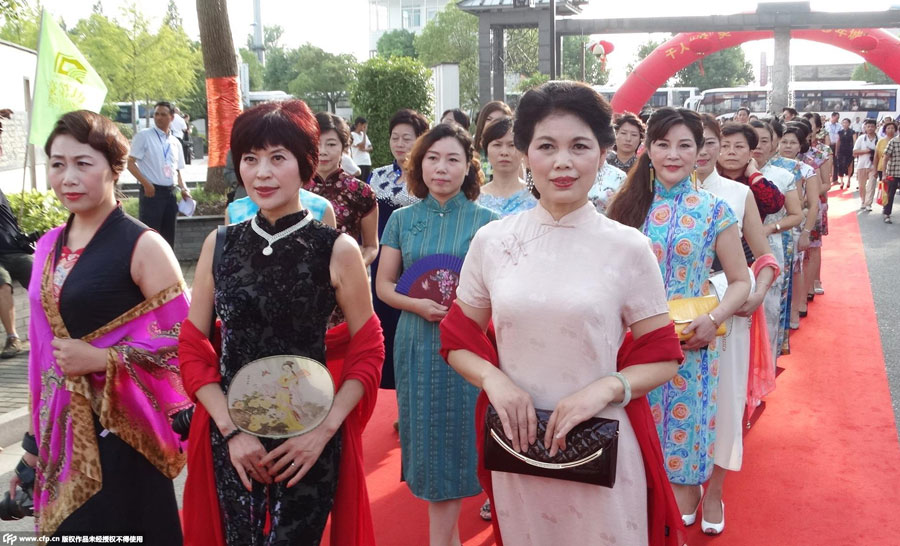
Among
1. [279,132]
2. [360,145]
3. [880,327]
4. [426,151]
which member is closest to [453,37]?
[360,145]

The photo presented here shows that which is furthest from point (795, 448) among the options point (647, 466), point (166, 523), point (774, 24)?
point (774, 24)

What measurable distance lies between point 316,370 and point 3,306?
5.50m

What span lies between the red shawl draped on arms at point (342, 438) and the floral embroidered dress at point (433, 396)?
3.85 ft

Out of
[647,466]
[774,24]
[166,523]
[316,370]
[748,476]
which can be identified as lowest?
[748,476]

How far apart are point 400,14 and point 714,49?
3126 inches

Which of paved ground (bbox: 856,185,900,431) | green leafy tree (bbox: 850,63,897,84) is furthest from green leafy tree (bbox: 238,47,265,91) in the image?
paved ground (bbox: 856,185,900,431)

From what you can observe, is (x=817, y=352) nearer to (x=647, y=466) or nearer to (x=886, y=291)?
(x=886, y=291)

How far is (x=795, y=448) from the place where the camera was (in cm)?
509

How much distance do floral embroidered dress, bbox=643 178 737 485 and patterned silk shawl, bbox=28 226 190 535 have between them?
6.31ft

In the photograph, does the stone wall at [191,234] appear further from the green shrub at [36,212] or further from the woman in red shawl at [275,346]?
the woman in red shawl at [275,346]

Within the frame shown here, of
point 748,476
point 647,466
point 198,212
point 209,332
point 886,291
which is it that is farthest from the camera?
point 198,212

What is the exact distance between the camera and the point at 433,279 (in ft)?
12.0

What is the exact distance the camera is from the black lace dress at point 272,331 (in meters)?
2.27

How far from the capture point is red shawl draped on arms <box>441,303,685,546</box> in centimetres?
210
